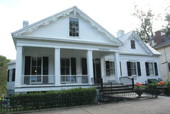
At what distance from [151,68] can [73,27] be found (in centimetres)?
1137

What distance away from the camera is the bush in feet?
23.5

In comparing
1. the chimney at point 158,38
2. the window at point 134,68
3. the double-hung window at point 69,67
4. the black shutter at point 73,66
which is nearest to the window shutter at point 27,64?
the double-hung window at point 69,67

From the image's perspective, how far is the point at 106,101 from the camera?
8820mm

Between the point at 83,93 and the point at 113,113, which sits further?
the point at 83,93

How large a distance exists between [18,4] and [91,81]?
8302 mm

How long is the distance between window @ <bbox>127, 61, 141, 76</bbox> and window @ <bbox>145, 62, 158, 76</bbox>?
1.41 meters

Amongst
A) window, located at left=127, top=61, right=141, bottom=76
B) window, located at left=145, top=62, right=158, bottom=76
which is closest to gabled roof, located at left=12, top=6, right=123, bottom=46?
window, located at left=127, top=61, right=141, bottom=76

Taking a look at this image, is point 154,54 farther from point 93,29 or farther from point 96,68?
point 93,29

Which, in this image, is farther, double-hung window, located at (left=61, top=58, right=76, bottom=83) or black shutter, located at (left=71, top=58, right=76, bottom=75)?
black shutter, located at (left=71, top=58, right=76, bottom=75)

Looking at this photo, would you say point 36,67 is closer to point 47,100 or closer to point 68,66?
point 68,66

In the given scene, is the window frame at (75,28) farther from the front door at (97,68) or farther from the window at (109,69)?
the window at (109,69)

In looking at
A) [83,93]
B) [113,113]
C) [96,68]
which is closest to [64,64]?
[96,68]

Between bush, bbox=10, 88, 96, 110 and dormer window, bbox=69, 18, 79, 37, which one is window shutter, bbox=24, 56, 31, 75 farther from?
bush, bbox=10, 88, 96, 110

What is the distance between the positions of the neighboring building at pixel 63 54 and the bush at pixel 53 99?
2314 mm
